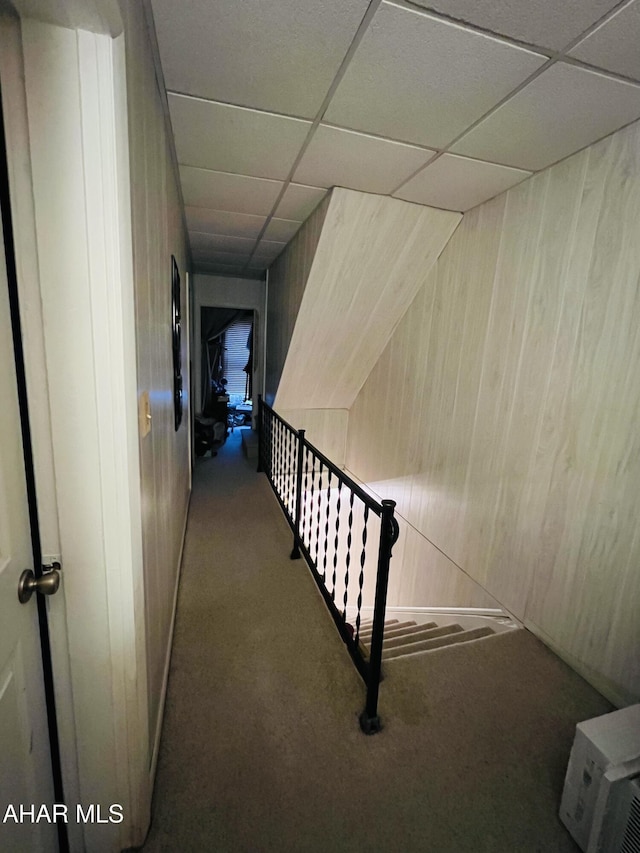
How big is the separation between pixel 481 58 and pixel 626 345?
127 centimetres

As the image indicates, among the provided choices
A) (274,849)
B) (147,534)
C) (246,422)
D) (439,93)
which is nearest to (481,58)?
(439,93)

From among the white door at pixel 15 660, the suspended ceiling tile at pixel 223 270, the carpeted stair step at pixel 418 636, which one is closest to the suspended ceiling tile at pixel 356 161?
the white door at pixel 15 660

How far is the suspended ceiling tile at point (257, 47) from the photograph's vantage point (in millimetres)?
1180

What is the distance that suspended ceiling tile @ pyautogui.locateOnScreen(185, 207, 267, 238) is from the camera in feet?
9.95

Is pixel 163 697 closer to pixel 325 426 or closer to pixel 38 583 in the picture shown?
pixel 38 583

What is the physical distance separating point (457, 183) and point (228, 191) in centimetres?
152

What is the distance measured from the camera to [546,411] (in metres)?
2.01

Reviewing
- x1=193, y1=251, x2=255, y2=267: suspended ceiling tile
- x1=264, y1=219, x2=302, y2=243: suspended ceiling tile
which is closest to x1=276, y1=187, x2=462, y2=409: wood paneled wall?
x1=264, y1=219, x2=302, y2=243: suspended ceiling tile

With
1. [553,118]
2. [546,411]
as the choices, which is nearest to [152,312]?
[553,118]

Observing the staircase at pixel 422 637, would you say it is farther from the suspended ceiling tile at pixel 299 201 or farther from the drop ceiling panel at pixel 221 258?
the drop ceiling panel at pixel 221 258

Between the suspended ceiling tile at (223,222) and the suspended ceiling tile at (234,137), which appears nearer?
the suspended ceiling tile at (234,137)

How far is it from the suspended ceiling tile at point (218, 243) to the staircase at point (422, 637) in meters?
3.73

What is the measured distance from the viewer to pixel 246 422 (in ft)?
23.5

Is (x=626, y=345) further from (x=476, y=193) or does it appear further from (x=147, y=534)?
(x=147, y=534)
